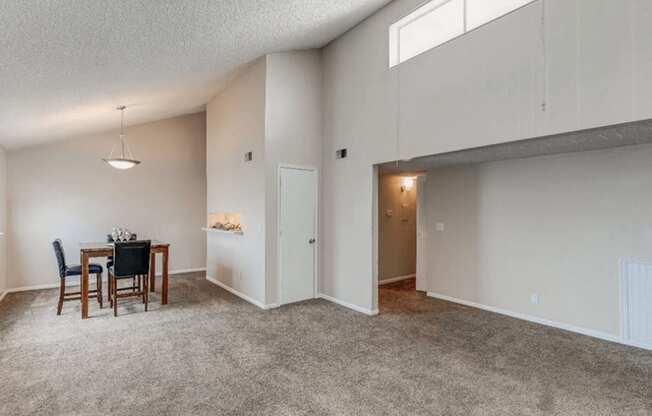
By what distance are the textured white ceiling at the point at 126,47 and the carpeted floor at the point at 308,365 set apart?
103 inches

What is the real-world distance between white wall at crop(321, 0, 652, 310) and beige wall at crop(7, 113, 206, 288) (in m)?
3.80

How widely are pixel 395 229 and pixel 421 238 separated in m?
0.94

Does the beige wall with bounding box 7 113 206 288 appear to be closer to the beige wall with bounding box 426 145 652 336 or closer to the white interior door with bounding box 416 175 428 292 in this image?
the white interior door with bounding box 416 175 428 292

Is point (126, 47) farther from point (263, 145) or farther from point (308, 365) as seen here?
point (308, 365)

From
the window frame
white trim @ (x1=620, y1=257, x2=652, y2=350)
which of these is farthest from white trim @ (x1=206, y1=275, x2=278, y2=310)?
white trim @ (x1=620, y1=257, x2=652, y2=350)

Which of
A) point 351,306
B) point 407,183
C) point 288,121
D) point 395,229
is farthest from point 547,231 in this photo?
point 288,121

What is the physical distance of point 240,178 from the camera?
573cm

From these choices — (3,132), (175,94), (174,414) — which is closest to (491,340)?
(174,414)

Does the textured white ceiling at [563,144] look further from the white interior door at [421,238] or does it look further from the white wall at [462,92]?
the white interior door at [421,238]

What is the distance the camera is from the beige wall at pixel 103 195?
614 centimetres

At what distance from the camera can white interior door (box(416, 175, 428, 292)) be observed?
5785 mm

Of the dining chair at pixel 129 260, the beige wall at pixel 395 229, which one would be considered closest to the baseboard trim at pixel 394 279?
the beige wall at pixel 395 229

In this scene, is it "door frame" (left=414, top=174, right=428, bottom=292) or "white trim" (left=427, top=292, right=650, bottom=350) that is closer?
"white trim" (left=427, top=292, right=650, bottom=350)

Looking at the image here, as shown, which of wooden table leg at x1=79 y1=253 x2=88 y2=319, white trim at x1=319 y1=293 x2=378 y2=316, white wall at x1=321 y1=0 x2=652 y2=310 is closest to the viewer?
white wall at x1=321 y1=0 x2=652 y2=310
